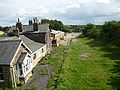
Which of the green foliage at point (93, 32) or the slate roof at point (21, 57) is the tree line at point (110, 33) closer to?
the green foliage at point (93, 32)

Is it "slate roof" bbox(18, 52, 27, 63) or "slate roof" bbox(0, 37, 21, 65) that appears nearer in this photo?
"slate roof" bbox(0, 37, 21, 65)

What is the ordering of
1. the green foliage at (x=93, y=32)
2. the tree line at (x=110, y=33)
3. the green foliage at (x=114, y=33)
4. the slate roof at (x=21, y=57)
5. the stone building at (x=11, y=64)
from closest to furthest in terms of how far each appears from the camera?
1. the stone building at (x=11, y=64)
2. the slate roof at (x=21, y=57)
3. the green foliage at (x=114, y=33)
4. the tree line at (x=110, y=33)
5. the green foliage at (x=93, y=32)

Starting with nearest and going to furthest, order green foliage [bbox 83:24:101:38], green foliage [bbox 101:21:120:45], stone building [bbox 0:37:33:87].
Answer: stone building [bbox 0:37:33:87], green foliage [bbox 101:21:120:45], green foliage [bbox 83:24:101:38]

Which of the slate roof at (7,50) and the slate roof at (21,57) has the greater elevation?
the slate roof at (7,50)

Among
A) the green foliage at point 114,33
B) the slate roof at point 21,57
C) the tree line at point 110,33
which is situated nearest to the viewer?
the slate roof at point 21,57

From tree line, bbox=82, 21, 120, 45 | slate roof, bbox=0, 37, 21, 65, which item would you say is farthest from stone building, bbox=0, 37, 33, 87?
tree line, bbox=82, 21, 120, 45

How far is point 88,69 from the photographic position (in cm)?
2066

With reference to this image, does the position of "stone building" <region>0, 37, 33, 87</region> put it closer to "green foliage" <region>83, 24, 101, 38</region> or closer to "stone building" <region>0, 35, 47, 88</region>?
"stone building" <region>0, 35, 47, 88</region>

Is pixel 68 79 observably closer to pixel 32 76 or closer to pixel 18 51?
pixel 32 76

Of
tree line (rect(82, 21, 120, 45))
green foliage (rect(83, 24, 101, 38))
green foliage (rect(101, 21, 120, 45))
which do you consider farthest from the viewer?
green foliage (rect(83, 24, 101, 38))

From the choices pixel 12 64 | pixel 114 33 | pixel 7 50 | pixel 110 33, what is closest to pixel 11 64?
pixel 12 64

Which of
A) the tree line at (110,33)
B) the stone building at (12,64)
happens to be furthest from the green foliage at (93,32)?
the stone building at (12,64)

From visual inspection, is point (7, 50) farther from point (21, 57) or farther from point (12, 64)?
point (12, 64)

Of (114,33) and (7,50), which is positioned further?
(114,33)
